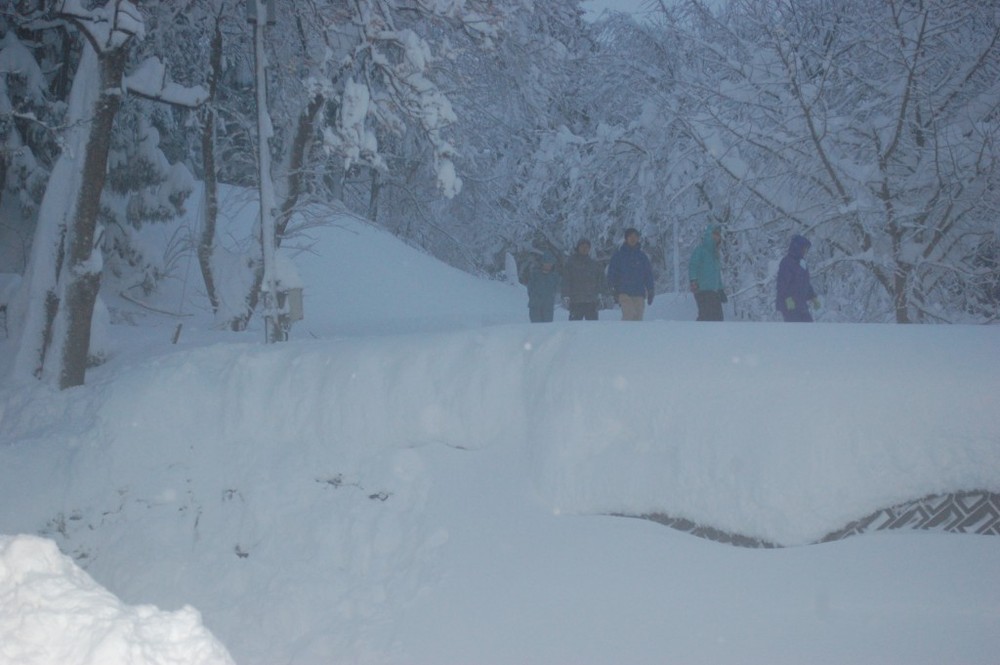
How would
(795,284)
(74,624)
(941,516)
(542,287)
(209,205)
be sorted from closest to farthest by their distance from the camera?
(74,624)
(941,516)
(795,284)
(209,205)
(542,287)

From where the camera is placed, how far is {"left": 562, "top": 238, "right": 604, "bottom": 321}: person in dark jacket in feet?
37.8

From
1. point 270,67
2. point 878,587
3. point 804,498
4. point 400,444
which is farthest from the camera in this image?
point 270,67

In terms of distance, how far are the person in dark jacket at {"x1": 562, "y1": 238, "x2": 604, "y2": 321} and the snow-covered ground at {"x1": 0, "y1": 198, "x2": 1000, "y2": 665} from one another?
17.4ft

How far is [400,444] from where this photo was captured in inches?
230

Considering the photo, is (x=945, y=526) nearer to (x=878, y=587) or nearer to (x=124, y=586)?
(x=878, y=587)

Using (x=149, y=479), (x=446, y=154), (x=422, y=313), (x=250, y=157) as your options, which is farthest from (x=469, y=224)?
(x=149, y=479)

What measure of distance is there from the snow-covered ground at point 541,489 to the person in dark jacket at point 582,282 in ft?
17.4

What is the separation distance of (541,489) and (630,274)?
227 inches

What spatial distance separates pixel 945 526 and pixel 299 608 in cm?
363

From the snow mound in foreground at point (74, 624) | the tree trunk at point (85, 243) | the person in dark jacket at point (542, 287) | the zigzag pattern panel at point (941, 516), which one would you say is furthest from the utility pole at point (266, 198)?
the snow mound in foreground at point (74, 624)

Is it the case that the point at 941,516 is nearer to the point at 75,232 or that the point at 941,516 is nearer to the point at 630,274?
the point at 630,274

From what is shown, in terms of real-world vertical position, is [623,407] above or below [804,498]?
above

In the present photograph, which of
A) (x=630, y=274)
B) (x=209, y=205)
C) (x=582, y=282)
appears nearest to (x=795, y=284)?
(x=630, y=274)

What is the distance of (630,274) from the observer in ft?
34.5
